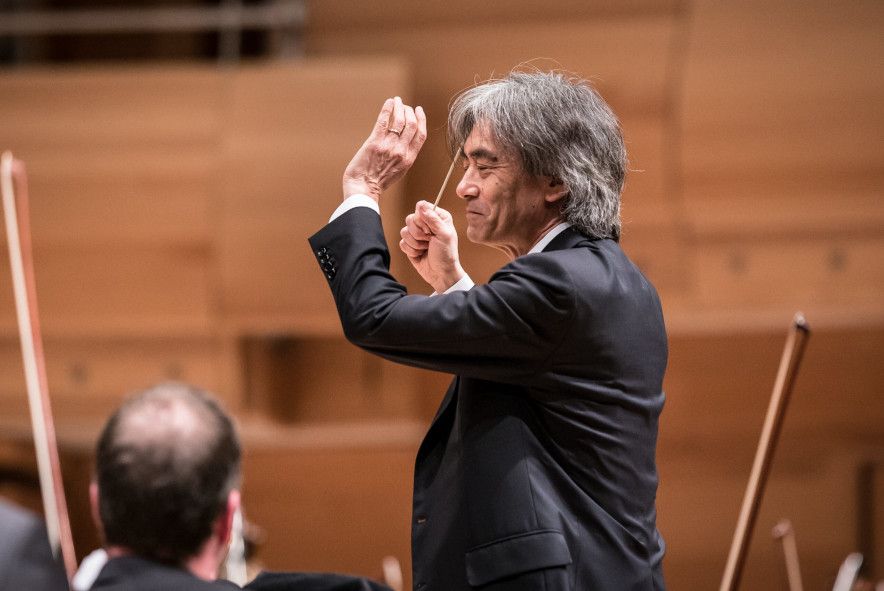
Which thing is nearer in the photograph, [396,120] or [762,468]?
[396,120]

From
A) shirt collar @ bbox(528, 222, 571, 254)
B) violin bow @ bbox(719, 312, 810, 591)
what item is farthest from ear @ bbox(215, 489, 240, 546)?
violin bow @ bbox(719, 312, 810, 591)

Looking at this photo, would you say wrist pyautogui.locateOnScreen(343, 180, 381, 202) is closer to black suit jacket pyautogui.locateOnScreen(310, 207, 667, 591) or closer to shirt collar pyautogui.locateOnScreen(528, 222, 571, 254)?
black suit jacket pyautogui.locateOnScreen(310, 207, 667, 591)

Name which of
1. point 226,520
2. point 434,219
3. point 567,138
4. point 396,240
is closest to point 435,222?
point 434,219

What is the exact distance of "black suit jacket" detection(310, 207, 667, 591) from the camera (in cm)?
174

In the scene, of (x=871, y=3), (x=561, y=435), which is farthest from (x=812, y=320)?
(x=561, y=435)

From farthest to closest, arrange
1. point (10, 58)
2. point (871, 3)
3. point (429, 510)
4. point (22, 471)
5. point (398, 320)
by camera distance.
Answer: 1. point (10, 58)
2. point (22, 471)
3. point (871, 3)
4. point (429, 510)
5. point (398, 320)

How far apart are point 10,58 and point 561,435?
11.8 feet

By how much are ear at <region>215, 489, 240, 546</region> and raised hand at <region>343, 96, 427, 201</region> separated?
2.01ft

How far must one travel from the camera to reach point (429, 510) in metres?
1.85

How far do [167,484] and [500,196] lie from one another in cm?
77

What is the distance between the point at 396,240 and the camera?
3.92m

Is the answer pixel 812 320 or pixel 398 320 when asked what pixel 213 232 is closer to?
pixel 812 320

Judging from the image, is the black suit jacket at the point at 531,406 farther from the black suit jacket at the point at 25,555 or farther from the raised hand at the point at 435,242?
the black suit jacket at the point at 25,555

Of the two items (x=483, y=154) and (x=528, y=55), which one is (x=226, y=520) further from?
(x=528, y=55)
